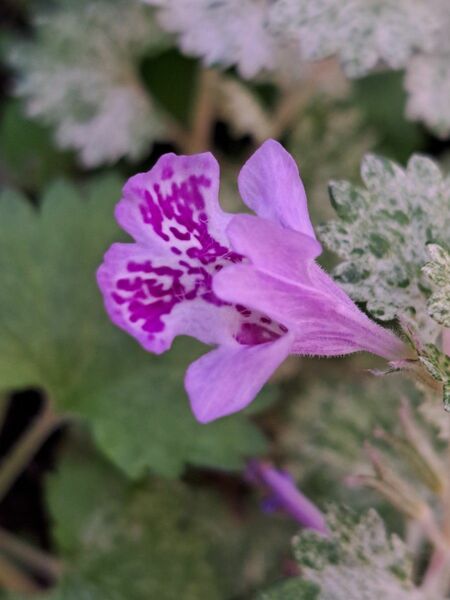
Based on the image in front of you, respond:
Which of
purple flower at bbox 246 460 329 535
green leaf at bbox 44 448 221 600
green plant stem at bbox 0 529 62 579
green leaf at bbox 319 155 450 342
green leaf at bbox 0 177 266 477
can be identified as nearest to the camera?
green leaf at bbox 319 155 450 342

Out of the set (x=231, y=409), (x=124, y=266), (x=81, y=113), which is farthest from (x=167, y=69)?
(x=231, y=409)

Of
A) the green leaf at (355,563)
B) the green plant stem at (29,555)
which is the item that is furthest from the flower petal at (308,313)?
the green plant stem at (29,555)

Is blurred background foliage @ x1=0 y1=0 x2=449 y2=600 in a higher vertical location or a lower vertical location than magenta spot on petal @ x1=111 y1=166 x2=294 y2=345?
lower

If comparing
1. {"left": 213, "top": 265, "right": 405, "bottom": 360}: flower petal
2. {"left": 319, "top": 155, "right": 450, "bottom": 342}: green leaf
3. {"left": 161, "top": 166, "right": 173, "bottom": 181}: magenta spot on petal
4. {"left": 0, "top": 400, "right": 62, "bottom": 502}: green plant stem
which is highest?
{"left": 161, "top": 166, "right": 173, "bottom": 181}: magenta spot on petal

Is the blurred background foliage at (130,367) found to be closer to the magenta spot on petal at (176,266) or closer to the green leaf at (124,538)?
the green leaf at (124,538)

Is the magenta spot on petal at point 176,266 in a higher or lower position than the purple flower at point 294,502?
higher

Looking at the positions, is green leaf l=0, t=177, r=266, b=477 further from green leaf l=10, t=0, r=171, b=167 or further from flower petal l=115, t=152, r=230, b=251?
flower petal l=115, t=152, r=230, b=251

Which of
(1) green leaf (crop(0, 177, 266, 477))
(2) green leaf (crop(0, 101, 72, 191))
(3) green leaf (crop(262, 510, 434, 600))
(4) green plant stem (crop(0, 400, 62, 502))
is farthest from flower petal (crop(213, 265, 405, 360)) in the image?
(2) green leaf (crop(0, 101, 72, 191))
